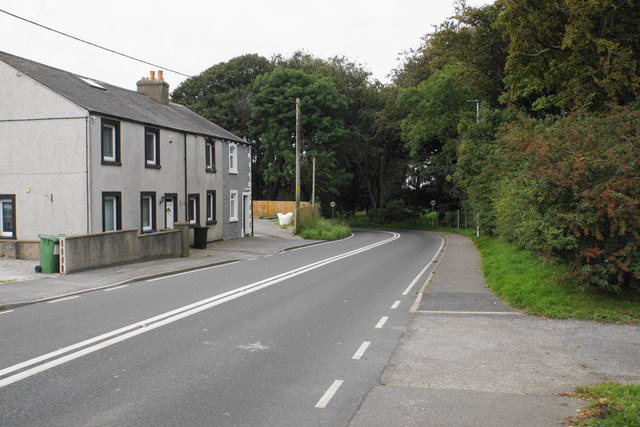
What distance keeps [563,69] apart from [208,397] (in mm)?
16707

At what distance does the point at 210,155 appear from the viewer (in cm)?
2769

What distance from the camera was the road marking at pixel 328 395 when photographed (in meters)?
5.47

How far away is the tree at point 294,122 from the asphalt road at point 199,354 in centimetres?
3806

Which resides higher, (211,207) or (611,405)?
(211,207)

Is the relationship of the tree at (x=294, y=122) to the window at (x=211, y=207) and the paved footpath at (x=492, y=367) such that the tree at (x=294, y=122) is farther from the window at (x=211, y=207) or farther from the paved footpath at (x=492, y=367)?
the paved footpath at (x=492, y=367)

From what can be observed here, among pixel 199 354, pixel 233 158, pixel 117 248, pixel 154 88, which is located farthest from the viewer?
pixel 233 158

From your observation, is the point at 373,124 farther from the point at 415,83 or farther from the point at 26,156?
the point at 26,156

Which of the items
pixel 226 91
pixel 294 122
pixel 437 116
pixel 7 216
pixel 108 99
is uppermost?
pixel 226 91

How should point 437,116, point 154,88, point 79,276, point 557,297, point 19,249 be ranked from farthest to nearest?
point 437,116
point 154,88
point 19,249
point 79,276
point 557,297

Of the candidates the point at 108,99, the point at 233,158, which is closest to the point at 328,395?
the point at 108,99

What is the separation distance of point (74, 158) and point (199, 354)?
14068mm

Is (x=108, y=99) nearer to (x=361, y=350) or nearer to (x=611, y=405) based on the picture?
(x=361, y=350)

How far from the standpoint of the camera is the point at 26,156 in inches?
770

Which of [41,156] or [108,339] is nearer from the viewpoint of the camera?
[108,339]
